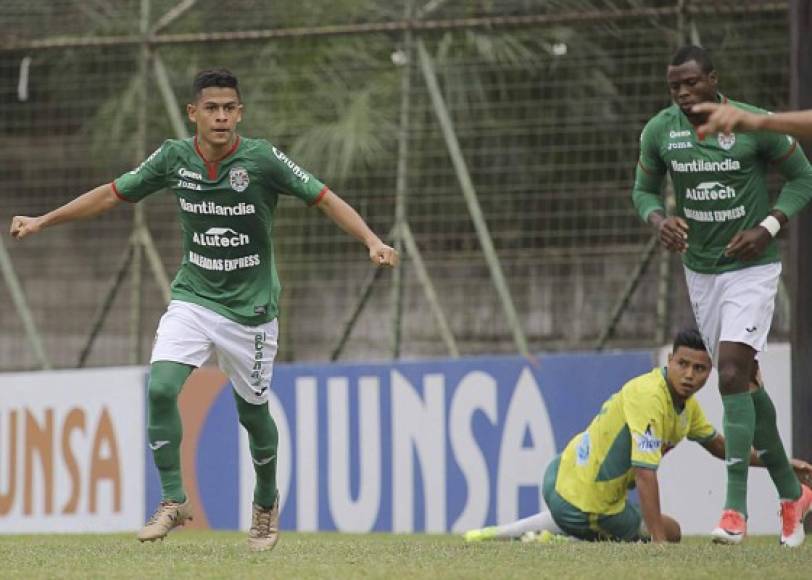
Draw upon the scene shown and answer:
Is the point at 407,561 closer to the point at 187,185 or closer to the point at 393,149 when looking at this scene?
the point at 187,185

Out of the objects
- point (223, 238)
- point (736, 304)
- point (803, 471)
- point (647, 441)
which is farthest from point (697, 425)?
point (223, 238)

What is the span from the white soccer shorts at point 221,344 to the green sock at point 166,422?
0.08 m

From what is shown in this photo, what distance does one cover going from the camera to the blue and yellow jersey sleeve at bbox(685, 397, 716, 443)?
9430 millimetres

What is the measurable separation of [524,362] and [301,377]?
5.33 ft

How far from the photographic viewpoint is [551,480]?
32.5ft

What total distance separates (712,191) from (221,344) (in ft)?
8.30

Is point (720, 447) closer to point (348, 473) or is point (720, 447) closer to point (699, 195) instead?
point (699, 195)

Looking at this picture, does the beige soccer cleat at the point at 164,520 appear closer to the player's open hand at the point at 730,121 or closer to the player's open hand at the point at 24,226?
the player's open hand at the point at 24,226

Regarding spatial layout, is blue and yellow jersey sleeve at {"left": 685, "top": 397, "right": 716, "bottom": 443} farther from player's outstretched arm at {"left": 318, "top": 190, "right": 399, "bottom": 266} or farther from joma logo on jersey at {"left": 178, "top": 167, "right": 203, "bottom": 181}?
joma logo on jersey at {"left": 178, "top": 167, "right": 203, "bottom": 181}

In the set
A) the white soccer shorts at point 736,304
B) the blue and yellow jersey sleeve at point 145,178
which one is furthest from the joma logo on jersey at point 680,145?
the blue and yellow jersey sleeve at point 145,178

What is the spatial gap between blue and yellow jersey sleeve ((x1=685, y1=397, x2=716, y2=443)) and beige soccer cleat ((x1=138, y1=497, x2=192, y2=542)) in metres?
2.72

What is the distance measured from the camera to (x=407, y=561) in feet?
24.9

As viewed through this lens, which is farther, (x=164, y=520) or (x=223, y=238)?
(x=223, y=238)

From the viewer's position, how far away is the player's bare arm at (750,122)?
6832 millimetres
